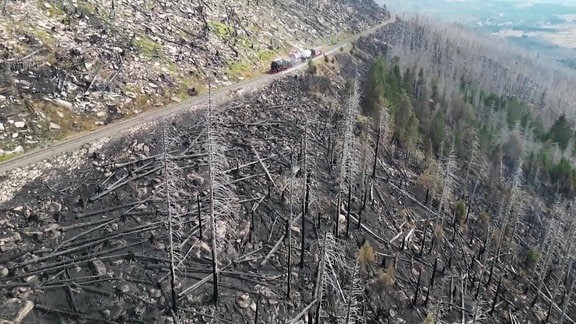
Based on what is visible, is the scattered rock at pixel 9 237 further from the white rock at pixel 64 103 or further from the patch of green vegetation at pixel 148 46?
the patch of green vegetation at pixel 148 46

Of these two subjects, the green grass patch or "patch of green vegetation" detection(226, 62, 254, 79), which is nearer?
the green grass patch

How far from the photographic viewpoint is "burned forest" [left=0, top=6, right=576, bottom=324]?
3656 centimetres

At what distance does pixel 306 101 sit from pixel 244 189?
109 ft

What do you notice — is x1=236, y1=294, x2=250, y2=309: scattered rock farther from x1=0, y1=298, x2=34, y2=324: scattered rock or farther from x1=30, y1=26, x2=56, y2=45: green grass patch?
x1=30, y1=26, x2=56, y2=45: green grass patch

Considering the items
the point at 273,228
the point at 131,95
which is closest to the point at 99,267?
the point at 273,228

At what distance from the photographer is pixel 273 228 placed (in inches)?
1928

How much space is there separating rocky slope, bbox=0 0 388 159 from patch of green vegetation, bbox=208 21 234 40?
322 millimetres

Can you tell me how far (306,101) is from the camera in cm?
8062

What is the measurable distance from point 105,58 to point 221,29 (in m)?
36.7

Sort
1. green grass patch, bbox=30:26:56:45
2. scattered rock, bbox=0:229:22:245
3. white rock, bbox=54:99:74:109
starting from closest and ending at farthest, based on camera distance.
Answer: scattered rock, bbox=0:229:22:245
white rock, bbox=54:99:74:109
green grass patch, bbox=30:26:56:45

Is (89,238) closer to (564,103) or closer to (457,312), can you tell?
(457,312)

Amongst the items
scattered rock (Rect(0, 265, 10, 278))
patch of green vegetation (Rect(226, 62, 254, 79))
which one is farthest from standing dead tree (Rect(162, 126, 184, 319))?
patch of green vegetation (Rect(226, 62, 254, 79))

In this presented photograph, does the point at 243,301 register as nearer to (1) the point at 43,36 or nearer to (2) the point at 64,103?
(2) the point at 64,103

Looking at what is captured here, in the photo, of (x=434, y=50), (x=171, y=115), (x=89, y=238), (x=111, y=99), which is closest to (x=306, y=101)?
(x=171, y=115)
